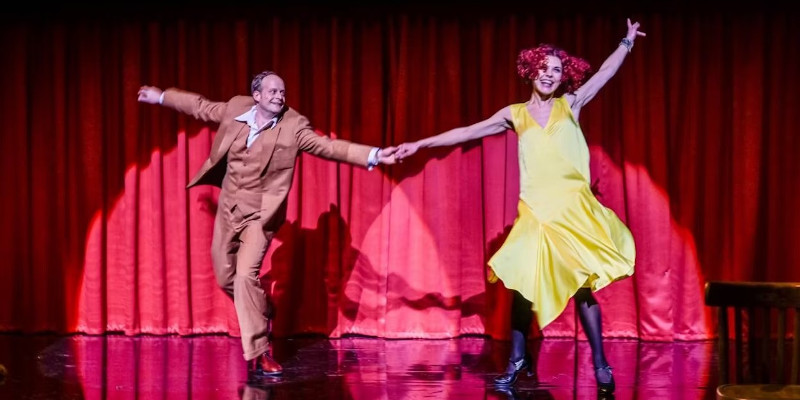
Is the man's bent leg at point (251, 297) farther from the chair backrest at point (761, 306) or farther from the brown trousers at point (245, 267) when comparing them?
the chair backrest at point (761, 306)

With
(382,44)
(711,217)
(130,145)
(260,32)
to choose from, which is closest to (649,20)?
(711,217)

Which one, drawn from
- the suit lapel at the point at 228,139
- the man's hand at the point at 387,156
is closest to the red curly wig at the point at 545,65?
the man's hand at the point at 387,156

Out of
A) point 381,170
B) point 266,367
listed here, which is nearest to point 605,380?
point 266,367

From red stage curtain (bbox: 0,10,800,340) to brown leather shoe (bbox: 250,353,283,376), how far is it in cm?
118

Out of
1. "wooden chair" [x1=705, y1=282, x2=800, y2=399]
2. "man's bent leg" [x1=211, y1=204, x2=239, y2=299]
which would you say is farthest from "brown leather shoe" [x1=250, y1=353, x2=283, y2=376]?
"wooden chair" [x1=705, y1=282, x2=800, y2=399]

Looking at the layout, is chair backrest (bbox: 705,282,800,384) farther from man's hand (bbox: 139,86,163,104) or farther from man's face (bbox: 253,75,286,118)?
man's hand (bbox: 139,86,163,104)

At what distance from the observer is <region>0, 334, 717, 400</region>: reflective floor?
13.9ft

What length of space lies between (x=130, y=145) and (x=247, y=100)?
4.71 feet

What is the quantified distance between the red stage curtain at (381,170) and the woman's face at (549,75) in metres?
1.40

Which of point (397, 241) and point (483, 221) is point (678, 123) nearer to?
point (483, 221)

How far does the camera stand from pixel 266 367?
466 centimetres

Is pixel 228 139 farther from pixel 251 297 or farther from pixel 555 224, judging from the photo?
pixel 555 224

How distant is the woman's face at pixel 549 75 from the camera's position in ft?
14.3

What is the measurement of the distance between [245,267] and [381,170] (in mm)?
1556
